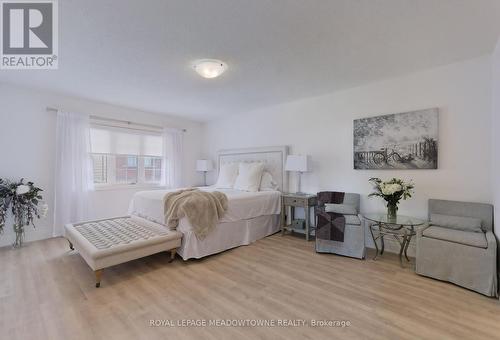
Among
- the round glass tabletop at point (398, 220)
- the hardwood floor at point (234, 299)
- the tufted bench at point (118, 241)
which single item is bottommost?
→ the hardwood floor at point (234, 299)

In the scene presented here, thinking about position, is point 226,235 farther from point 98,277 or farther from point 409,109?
point 409,109

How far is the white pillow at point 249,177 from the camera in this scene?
4.01 meters

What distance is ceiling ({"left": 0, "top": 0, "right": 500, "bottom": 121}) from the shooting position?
1.74m

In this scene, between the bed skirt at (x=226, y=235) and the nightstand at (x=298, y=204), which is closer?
the bed skirt at (x=226, y=235)

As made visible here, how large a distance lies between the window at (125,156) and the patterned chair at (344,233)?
367 centimetres

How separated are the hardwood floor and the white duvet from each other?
2.05ft

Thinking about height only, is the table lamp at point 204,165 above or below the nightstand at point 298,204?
above

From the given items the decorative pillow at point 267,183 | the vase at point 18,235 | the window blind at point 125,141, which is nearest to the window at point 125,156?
the window blind at point 125,141

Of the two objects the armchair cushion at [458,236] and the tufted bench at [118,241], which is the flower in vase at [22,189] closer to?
the tufted bench at [118,241]

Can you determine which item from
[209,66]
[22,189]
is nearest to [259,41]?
[209,66]

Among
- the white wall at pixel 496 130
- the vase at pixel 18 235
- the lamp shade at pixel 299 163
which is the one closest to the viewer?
the white wall at pixel 496 130

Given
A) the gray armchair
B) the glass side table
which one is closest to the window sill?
the glass side table

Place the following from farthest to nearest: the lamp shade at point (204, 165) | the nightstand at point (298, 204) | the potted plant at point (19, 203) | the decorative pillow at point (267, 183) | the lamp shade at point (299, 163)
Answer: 1. the lamp shade at point (204, 165)
2. the decorative pillow at point (267, 183)
3. the lamp shade at point (299, 163)
4. the nightstand at point (298, 204)
5. the potted plant at point (19, 203)

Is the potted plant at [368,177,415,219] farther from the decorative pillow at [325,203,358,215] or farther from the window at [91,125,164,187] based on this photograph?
the window at [91,125,164,187]
